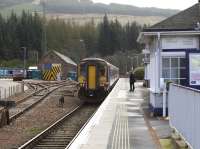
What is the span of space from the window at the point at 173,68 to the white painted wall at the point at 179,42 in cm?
47

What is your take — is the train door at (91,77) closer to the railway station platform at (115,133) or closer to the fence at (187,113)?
the railway station platform at (115,133)

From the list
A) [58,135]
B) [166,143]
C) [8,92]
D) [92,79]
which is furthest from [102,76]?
[166,143]

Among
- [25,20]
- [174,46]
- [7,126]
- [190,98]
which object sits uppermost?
[25,20]

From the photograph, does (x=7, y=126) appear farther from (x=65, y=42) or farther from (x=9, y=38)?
(x=65, y=42)

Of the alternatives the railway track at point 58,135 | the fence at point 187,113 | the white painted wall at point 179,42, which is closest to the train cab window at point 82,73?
the railway track at point 58,135

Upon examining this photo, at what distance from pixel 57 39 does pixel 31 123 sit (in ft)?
526

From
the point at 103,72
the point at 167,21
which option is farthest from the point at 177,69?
the point at 103,72

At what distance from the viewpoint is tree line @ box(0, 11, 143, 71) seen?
508 ft

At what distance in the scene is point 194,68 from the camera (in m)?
20.3

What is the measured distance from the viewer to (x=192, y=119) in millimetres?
11414

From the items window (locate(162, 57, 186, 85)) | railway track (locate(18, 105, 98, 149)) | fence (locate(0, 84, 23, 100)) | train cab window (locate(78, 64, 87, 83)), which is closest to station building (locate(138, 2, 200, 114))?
window (locate(162, 57, 186, 85))

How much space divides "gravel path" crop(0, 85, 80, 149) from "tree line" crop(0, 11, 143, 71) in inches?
3723

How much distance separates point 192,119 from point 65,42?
173 m

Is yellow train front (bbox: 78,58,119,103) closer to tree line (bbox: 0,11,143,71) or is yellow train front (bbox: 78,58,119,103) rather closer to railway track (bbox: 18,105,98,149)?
railway track (bbox: 18,105,98,149)
